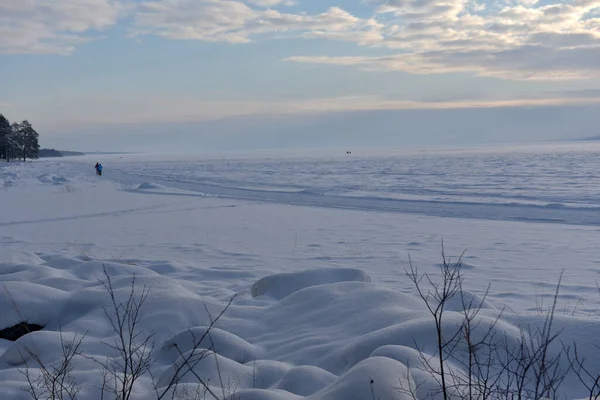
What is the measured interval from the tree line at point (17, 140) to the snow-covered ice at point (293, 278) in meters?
66.6

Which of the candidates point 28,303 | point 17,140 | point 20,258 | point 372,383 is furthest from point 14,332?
point 17,140

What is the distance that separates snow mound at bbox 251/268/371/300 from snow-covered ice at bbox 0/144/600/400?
2cm

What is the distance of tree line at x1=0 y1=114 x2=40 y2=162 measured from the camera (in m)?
82.0

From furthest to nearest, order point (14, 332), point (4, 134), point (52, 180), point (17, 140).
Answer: point (17, 140) → point (4, 134) → point (52, 180) → point (14, 332)

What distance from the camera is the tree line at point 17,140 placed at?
269 feet

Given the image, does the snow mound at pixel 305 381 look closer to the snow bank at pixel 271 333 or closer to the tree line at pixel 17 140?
the snow bank at pixel 271 333

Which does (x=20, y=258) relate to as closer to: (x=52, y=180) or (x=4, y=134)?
(x=52, y=180)

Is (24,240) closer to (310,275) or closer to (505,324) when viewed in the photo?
(310,275)

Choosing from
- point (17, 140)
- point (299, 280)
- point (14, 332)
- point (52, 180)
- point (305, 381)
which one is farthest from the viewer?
point (17, 140)

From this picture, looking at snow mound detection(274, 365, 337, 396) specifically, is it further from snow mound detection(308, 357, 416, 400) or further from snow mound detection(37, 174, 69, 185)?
snow mound detection(37, 174, 69, 185)

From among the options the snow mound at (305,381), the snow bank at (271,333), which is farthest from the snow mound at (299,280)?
the snow mound at (305,381)

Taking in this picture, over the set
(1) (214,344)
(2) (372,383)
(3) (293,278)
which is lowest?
(1) (214,344)

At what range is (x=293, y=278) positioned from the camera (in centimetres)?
768

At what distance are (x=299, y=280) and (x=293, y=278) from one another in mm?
84
